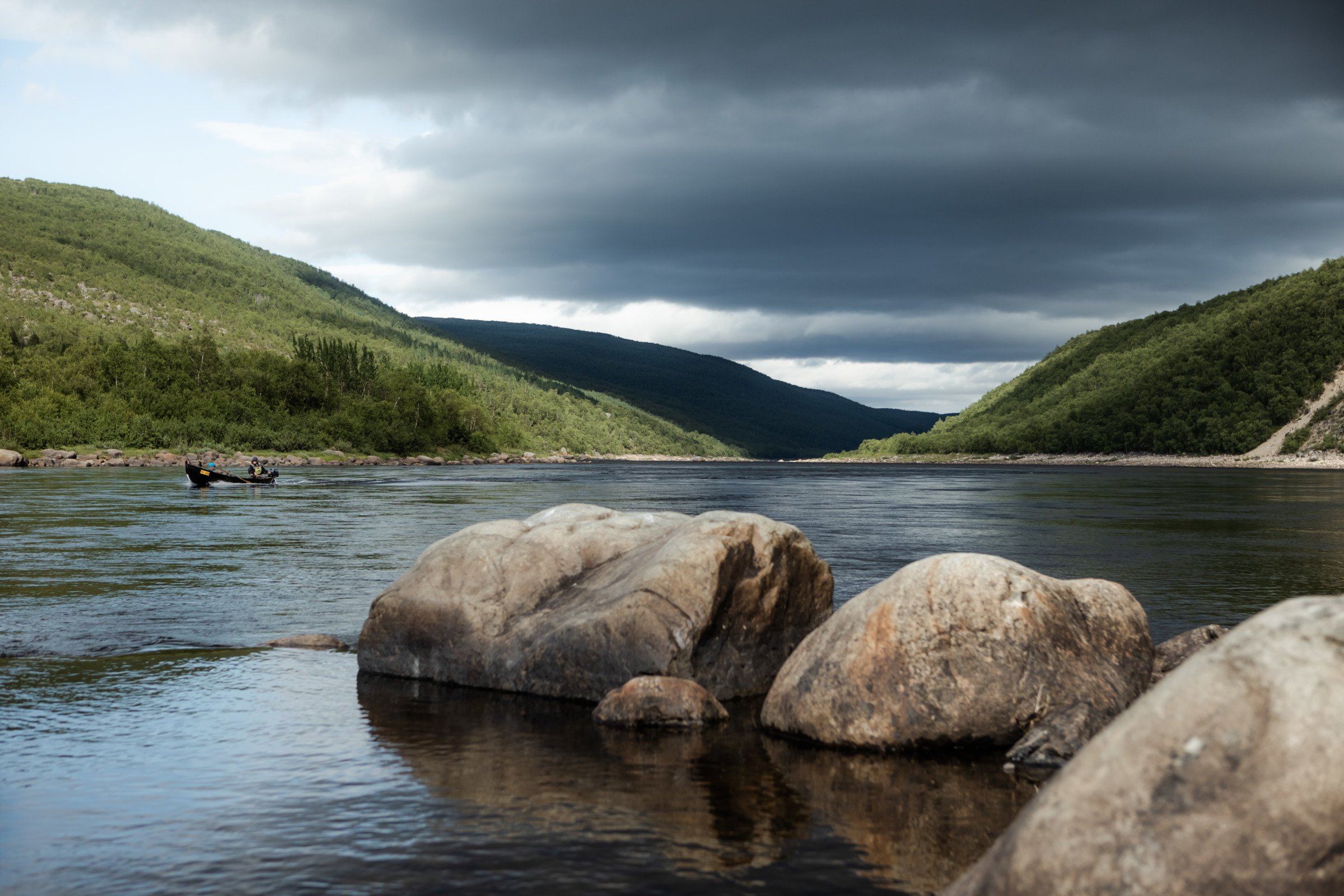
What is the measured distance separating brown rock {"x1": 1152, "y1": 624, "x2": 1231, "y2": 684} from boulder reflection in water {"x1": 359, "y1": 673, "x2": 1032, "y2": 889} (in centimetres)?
474

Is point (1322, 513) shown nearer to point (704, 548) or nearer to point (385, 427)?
point (704, 548)

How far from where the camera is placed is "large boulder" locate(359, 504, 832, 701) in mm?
14055

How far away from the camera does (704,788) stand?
10.5 metres

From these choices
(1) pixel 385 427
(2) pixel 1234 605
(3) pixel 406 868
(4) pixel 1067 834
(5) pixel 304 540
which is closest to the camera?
(4) pixel 1067 834

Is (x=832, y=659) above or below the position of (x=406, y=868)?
above

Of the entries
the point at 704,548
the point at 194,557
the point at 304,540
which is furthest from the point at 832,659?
the point at 304,540

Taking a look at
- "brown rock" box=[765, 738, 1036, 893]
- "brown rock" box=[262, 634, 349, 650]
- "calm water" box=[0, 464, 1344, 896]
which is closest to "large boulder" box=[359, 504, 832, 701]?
"calm water" box=[0, 464, 1344, 896]

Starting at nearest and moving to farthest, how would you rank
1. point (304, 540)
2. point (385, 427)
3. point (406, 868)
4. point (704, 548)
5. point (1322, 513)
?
point (406, 868) → point (704, 548) → point (304, 540) → point (1322, 513) → point (385, 427)

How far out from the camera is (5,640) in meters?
17.4

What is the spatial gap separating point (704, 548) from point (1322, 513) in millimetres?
52398

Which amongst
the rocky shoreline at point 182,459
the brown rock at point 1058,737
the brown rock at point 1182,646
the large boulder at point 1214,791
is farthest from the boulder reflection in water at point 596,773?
the rocky shoreline at point 182,459

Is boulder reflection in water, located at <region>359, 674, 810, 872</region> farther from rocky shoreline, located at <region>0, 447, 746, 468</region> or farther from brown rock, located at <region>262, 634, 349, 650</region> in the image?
rocky shoreline, located at <region>0, 447, 746, 468</region>

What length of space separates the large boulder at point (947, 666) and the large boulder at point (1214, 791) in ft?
18.7

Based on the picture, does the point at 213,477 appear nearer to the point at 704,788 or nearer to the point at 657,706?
the point at 657,706
